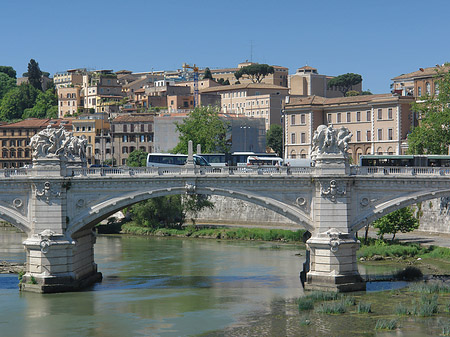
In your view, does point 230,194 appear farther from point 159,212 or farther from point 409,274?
point 159,212

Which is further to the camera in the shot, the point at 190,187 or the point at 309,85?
the point at 309,85

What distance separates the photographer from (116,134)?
108 meters

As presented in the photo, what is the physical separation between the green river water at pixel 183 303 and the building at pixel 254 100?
2720 inches

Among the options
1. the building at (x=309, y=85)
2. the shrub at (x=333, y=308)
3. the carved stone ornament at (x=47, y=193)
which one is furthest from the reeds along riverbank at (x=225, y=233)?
the building at (x=309, y=85)

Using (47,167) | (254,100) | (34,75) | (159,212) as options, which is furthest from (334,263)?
(34,75)

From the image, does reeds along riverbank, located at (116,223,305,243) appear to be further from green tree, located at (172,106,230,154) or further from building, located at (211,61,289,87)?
building, located at (211,61,289,87)

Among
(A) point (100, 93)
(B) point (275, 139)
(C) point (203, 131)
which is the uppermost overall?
(A) point (100, 93)

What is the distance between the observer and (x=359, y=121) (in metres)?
83.1

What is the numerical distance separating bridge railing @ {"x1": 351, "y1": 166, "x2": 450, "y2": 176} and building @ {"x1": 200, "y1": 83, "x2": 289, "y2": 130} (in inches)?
3139

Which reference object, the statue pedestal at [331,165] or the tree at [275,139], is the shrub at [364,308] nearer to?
the statue pedestal at [331,165]

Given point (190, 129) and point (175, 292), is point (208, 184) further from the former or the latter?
point (190, 129)

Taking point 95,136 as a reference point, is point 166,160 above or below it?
below

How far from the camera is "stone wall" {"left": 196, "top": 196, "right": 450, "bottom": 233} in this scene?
188 ft

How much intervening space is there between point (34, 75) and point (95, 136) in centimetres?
5068
